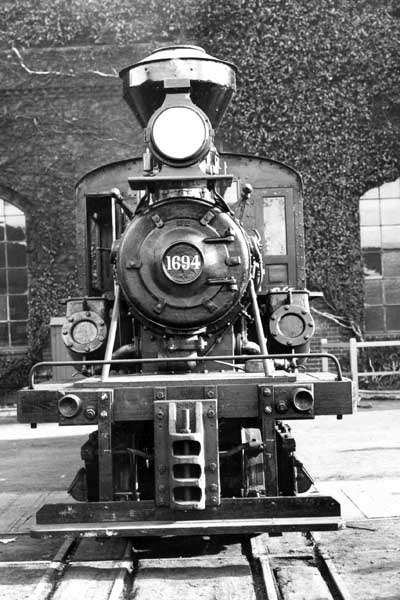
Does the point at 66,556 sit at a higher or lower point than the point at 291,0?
lower

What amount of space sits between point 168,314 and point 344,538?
178 centimetres

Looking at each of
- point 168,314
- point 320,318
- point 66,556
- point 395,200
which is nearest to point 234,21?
point 395,200

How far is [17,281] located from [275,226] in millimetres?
9089

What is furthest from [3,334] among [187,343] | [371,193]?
[187,343]

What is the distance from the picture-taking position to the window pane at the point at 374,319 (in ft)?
49.4

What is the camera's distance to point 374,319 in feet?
49.5

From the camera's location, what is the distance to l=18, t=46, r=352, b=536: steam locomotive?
4566mm

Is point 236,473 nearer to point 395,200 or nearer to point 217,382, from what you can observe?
point 217,382

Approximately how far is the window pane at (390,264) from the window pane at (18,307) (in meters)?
6.41

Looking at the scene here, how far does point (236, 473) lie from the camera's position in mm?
5328

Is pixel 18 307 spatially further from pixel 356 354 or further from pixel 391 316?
pixel 391 316

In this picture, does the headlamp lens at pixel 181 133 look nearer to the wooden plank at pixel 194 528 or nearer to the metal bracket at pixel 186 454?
the metal bracket at pixel 186 454

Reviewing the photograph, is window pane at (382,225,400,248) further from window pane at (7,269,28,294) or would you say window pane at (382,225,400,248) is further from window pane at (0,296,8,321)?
window pane at (0,296,8,321)

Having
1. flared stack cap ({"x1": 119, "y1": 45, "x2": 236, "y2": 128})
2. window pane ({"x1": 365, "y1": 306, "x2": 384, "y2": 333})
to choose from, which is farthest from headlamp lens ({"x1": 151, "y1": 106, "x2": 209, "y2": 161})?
window pane ({"x1": 365, "y1": 306, "x2": 384, "y2": 333})
